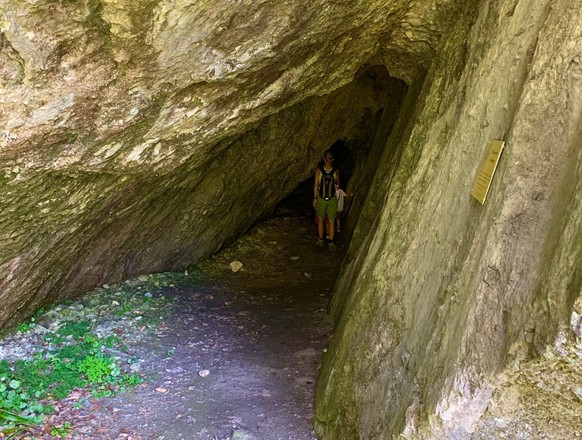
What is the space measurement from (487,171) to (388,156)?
11.6 ft

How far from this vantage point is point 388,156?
6359 millimetres

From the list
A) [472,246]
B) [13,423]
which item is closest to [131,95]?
[13,423]

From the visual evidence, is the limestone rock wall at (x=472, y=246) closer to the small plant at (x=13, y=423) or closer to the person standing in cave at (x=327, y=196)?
the small plant at (x=13, y=423)

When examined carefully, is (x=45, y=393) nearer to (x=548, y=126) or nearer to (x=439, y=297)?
(x=439, y=297)

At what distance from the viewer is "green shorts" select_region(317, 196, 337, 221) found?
9.50 m

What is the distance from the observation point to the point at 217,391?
446cm

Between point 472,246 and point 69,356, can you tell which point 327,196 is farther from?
point 472,246

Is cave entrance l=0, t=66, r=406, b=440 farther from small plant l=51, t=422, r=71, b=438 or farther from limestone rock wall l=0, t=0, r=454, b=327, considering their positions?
limestone rock wall l=0, t=0, r=454, b=327

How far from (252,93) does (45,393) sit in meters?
3.15

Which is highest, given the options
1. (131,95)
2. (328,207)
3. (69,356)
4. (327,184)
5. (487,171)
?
(487,171)

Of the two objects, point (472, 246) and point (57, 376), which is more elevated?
point (472, 246)

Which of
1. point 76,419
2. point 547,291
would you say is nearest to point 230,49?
point 547,291

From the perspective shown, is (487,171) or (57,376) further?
(57,376)

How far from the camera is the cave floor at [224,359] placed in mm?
3951
